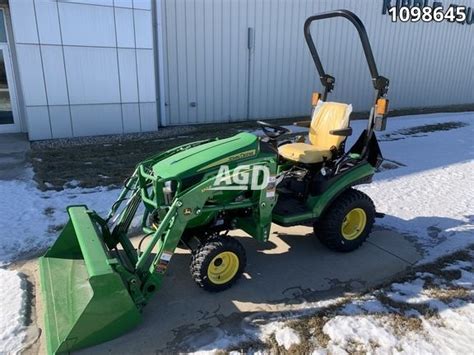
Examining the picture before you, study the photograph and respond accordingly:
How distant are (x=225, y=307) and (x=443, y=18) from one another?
13.8 metres

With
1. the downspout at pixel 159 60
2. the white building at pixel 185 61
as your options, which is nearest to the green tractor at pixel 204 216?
the white building at pixel 185 61

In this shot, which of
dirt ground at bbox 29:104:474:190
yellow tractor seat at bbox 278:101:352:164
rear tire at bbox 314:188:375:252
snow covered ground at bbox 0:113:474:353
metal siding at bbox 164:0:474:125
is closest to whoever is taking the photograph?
snow covered ground at bbox 0:113:474:353

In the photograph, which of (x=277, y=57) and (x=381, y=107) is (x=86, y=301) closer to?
(x=381, y=107)

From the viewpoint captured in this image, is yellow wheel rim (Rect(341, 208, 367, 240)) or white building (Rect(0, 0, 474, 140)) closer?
yellow wheel rim (Rect(341, 208, 367, 240))

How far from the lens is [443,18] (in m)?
13.4

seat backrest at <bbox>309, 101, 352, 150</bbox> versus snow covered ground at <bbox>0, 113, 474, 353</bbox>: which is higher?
seat backrest at <bbox>309, 101, 352, 150</bbox>

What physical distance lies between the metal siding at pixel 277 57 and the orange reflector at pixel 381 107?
6819mm

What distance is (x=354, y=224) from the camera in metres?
3.83

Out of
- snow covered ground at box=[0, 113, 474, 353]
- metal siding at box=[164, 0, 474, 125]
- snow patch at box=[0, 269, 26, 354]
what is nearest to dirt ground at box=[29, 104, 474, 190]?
snow covered ground at box=[0, 113, 474, 353]

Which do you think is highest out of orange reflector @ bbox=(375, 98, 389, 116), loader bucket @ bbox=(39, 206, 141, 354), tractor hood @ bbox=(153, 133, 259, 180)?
orange reflector @ bbox=(375, 98, 389, 116)

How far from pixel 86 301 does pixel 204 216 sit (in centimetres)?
→ 99

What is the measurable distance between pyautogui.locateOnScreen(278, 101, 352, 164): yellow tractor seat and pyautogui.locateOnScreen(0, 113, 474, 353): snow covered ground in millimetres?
1230

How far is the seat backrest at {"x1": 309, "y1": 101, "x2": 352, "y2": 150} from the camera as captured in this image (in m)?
3.80

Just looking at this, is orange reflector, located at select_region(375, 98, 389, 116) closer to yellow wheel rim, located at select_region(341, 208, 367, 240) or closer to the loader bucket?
yellow wheel rim, located at select_region(341, 208, 367, 240)
